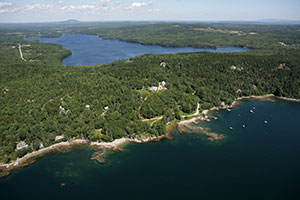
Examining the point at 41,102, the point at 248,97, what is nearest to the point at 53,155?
the point at 41,102

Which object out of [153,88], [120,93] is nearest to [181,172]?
[120,93]

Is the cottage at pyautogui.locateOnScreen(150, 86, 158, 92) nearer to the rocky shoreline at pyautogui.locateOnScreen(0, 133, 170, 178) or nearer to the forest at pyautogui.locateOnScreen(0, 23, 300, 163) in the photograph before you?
the forest at pyautogui.locateOnScreen(0, 23, 300, 163)

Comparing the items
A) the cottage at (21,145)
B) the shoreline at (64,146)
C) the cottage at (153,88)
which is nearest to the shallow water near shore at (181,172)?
the shoreline at (64,146)

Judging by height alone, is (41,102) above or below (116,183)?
above

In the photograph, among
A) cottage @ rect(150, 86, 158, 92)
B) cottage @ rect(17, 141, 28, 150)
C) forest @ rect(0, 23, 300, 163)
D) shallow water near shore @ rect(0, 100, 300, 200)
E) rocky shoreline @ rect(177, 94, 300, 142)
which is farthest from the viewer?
cottage @ rect(150, 86, 158, 92)

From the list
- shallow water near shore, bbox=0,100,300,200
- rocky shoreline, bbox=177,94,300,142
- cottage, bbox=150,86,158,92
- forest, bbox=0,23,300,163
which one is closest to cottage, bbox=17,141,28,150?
forest, bbox=0,23,300,163

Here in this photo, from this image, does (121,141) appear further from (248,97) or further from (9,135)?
(248,97)
